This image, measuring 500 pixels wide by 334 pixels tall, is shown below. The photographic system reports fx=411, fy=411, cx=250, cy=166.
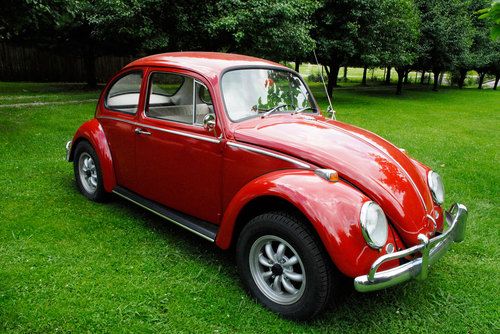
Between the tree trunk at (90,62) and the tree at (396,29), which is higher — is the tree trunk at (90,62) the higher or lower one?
the lower one

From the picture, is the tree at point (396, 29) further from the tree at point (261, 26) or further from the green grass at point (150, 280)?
the green grass at point (150, 280)

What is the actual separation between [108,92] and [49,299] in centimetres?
266

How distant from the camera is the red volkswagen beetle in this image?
9.29ft

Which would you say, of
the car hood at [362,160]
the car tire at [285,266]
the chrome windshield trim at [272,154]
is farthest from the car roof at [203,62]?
the car tire at [285,266]

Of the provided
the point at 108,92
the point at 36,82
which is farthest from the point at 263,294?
the point at 36,82

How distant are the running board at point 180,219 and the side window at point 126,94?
0.94 m

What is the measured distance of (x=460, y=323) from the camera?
3.16 metres

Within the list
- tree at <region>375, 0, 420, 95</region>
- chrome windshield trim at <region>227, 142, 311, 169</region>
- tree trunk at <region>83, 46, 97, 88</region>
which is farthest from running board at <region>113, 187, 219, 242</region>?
tree at <region>375, 0, 420, 95</region>

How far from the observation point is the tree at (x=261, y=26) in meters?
12.8

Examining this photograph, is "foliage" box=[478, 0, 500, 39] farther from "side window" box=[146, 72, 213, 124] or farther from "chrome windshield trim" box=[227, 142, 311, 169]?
"side window" box=[146, 72, 213, 124]

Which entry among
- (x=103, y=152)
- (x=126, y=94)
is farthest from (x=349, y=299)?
(x=126, y=94)

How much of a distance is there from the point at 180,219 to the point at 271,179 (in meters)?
1.23

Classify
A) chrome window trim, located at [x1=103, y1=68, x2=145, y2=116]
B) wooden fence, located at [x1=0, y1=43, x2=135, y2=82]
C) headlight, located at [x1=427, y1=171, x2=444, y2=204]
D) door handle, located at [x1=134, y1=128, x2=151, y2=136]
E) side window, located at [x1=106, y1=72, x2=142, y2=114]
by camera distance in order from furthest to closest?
wooden fence, located at [x1=0, y1=43, x2=135, y2=82], side window, located at [x1=106, y1=72, x2=142, y2=114], chrome window trim, located at [x1=103, y1=68, x2=145, y2=116], door handle, located at [x1=134, y1=128, x2=151, y2=136], headlight, located at [x1=427, y1=171, x2=444, y2=204]

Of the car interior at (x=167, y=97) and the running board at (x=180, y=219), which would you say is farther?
the car interior at (x=167, y=97)
